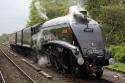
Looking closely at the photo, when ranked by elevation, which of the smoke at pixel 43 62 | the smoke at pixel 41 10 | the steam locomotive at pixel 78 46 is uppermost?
the smoke at pixel 41 10

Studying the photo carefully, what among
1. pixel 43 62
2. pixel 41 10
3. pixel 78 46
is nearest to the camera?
pixel 78 46

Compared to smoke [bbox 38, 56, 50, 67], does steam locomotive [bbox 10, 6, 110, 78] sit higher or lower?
higher

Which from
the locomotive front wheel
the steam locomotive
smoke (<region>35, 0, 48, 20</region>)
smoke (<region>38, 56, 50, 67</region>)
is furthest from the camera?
smoke (<region>35, 0, 48, 20</region>)

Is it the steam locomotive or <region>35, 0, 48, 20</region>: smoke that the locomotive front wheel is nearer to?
the steam locomotive

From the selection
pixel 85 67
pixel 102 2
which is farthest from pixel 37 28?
pixel 102 2

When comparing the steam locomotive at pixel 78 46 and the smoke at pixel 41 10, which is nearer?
the steam locomotive at pixel 78 46

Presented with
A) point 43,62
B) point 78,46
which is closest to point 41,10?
point 43,62

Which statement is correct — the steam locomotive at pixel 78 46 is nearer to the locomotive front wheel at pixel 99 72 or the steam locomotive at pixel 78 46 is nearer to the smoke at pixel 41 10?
the locomotive front wheel at pixel 99 72

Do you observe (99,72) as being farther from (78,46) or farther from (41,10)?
(41,10)

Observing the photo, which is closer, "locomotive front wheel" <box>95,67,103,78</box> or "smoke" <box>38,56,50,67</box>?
"locomotive front wheel" <box>95,67,103,78</box>

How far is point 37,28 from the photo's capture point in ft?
89.2

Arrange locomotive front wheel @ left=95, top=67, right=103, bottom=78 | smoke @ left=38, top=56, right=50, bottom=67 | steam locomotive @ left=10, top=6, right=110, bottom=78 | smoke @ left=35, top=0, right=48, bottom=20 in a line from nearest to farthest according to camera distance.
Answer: steam locomotive @ left=10, top=6, right=110, bottom=78, locomotive front wheel @ left=95, top=67, right=103, bottom=78, smoke @ left=38, top=56, right=50, bottom=67, smoke @ left=35, top=0, right=48, bottom=20

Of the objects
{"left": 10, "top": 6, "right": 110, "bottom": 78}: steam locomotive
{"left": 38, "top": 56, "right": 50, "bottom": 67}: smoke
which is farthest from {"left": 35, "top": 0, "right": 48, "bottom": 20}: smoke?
{"left": 10, "top": 6, "right": 110, "bottom": 78}: steam locomotive

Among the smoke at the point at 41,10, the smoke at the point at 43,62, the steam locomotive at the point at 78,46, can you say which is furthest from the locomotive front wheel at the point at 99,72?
the smoke at the point at 41,10
